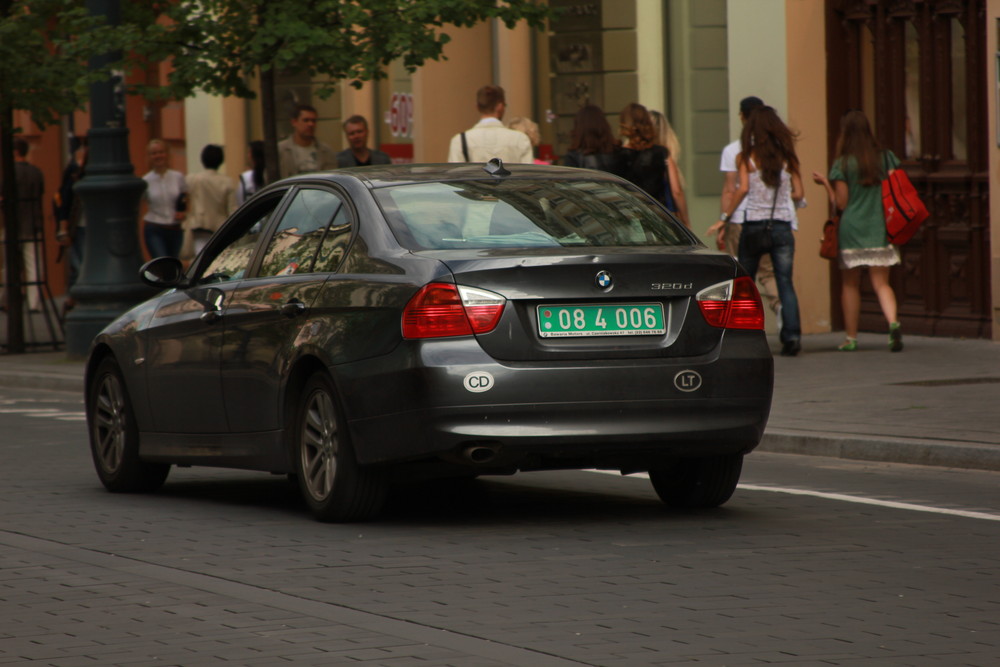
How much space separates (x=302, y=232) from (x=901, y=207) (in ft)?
25.5

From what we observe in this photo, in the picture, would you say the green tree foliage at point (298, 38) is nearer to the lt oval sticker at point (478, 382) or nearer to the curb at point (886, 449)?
the curb at point (886, 449)

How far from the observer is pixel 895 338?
615 inches

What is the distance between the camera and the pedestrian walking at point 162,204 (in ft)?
66.2

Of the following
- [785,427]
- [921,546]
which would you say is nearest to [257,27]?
[785,427]

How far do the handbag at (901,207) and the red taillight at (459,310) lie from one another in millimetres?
8430

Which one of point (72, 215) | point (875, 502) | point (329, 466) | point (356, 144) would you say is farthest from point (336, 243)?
point (72, 215)

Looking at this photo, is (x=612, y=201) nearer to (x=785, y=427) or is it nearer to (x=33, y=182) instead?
(x=785, y=427)

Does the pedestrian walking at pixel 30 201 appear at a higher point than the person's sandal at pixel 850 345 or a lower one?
higher

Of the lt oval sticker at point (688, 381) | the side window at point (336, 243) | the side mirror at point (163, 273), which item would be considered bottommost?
the lt oval sticker at point (688, 381)

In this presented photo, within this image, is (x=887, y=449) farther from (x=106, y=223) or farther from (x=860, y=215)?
(x=106, y=223)

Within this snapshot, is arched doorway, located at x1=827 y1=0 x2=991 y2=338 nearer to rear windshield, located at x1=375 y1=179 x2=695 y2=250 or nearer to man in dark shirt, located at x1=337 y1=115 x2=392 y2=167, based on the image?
man in dark shirt, located at x1=337 y1=115 x2=392 y2=167

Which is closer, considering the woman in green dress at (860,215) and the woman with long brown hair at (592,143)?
the woman with long brown hair at (592,143)

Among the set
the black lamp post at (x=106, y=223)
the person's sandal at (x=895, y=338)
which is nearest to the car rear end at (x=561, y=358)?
the person's sandal at (x=895, y=338)

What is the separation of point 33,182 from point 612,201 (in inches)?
537
